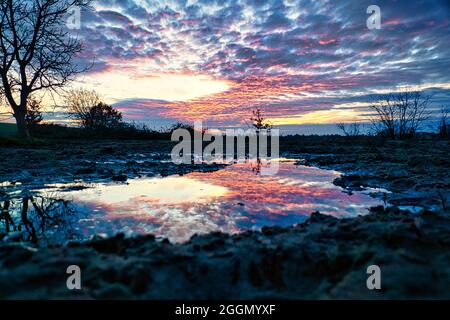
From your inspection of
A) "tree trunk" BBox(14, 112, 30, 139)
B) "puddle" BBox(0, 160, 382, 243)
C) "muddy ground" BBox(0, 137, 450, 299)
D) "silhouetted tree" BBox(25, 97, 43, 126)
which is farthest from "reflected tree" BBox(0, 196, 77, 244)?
"silhouetted tree" BBox(25, 97, 43, 126)

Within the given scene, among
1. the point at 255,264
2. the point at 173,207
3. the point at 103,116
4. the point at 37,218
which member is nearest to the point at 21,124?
the point at 37,218

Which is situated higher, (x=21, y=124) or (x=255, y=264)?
(x=21, y=124)

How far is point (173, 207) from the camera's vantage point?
10.5 ft

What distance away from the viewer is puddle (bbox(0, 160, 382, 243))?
2.50 metres

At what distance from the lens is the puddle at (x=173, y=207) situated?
2496 millimetres

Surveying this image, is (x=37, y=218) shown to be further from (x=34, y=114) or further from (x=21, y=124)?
(x=34, y=114)

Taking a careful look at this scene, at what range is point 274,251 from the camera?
169 centimetres

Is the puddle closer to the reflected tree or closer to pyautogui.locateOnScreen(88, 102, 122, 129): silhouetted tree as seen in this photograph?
the reflected tree

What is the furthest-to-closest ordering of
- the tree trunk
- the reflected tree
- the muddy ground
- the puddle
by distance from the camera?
the tree trunk < the puddle < the reflected tree < the muddy ground

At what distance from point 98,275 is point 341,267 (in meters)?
1.31

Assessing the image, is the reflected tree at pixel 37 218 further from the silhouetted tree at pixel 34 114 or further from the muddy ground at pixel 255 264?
the silhouetted tree at pixel 34 114

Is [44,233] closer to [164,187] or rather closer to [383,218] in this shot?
[164,187]

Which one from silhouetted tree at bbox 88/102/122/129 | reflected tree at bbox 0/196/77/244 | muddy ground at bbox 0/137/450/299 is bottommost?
reflected tree at bbox 0/196/77/244
